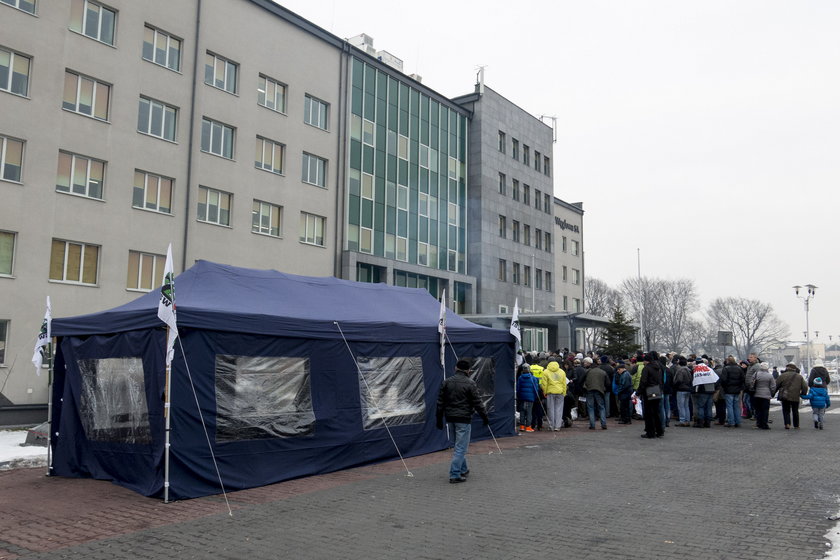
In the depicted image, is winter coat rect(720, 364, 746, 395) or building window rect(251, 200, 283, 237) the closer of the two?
winter coat rect(720, 364, 746, 395)

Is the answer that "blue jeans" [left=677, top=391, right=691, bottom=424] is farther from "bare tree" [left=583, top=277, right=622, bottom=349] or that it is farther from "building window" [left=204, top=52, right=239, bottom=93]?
"bare tree" [left=583, top=277, right=622, bottom=349]

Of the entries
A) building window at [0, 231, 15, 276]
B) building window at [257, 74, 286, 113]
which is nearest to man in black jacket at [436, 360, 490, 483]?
building window at [0, 231, 15, 276]

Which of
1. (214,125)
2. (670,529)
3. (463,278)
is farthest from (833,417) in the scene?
(214,125)

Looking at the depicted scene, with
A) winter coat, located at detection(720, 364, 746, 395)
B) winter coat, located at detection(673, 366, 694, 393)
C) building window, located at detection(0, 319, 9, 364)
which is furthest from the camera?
building window, located at detection(0, 319, 9, 364)

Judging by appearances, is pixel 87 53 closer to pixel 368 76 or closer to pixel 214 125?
pixel 214 125

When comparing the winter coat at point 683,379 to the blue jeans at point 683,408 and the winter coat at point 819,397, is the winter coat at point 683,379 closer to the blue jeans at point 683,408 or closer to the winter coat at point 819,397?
the blue jeans at point 683,408

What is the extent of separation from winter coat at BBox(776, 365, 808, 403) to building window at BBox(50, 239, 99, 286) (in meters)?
21.1

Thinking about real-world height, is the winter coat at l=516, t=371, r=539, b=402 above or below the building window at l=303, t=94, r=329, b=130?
below

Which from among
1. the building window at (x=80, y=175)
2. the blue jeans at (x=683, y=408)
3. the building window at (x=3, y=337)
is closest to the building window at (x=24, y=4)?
the building window at (x=80, y=175)

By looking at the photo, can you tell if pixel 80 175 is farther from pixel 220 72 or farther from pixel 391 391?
pixel 391 391

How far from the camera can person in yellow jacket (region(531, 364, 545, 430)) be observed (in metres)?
16.8

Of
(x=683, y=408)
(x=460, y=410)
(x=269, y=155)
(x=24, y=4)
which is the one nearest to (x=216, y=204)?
(x=269, y=155)

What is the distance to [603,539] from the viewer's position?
268 inches

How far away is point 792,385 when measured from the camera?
1733 centimetres
